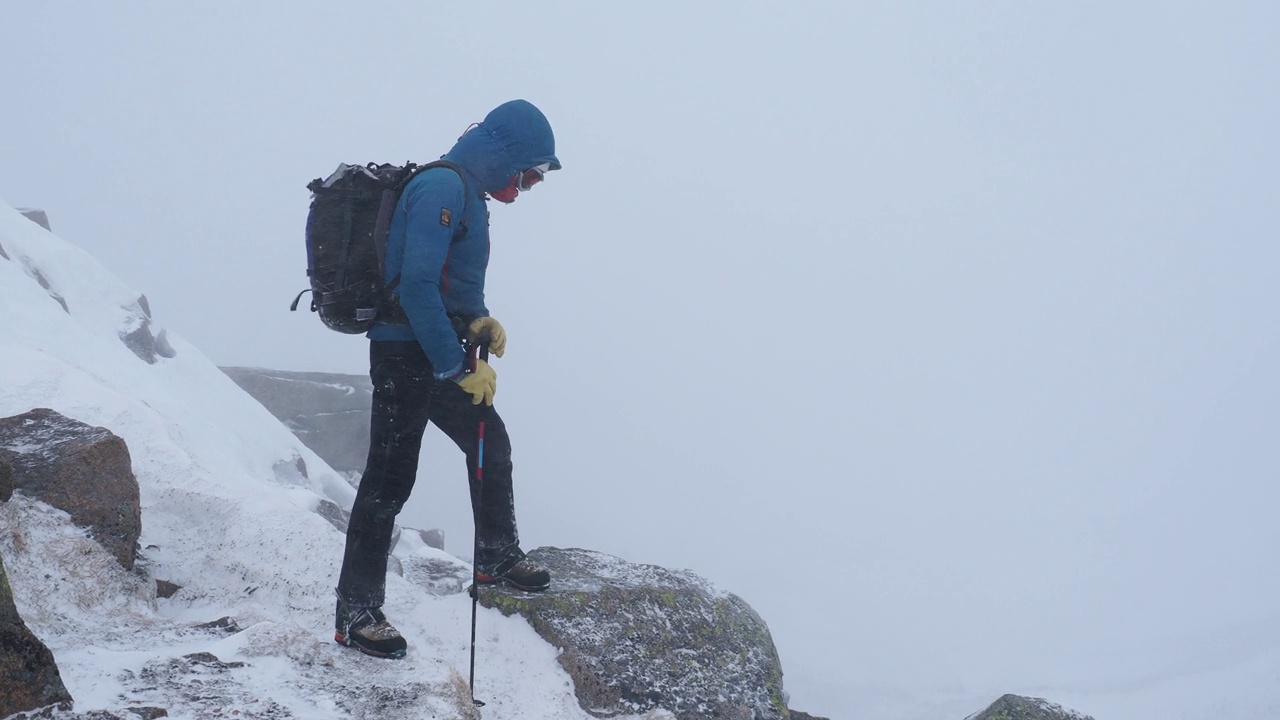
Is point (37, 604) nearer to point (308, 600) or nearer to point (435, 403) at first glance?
point (308, 600)

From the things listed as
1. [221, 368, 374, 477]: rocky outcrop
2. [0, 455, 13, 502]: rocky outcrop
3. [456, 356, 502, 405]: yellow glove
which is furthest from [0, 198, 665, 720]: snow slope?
[221, 368, 374, 477]: rocky outcrop

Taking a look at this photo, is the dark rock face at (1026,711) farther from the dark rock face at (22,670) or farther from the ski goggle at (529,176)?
the dark rock face at (22,670)

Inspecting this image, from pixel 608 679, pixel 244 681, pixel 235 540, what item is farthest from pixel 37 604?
pixel 608 679

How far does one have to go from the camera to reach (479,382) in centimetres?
551

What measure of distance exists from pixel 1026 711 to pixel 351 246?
21.0 ft

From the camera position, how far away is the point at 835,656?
337 feet

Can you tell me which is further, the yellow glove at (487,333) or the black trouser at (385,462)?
the yellow glove at (487,333)

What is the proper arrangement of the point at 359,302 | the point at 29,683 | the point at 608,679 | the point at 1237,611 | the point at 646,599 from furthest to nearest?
1. the point at 1237,611
2. the point at 646,599
3. the point at 608,679
4. the point at 359,302
5. the point at 29,683

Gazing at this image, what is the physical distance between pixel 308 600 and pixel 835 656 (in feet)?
350

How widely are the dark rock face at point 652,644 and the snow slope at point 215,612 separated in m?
0.20

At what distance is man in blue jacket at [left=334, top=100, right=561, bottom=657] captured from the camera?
5.21 m

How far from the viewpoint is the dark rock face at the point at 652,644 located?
6133mm

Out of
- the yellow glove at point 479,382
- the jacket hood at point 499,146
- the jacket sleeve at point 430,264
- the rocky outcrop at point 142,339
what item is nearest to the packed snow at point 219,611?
the yellow glove at point 479,382

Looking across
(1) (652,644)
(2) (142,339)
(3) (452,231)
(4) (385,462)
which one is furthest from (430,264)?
(2) (142,339)
